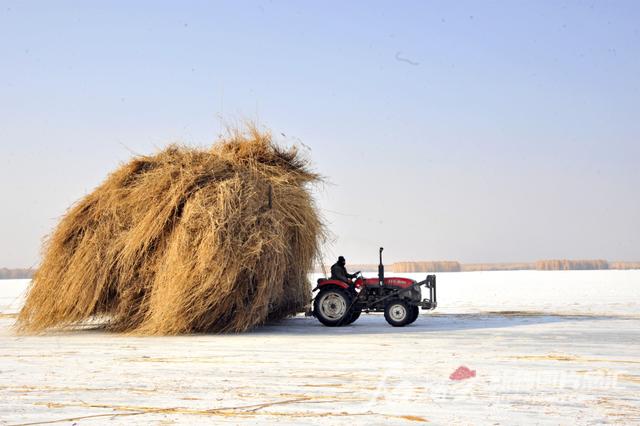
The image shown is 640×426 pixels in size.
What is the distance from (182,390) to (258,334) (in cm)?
713

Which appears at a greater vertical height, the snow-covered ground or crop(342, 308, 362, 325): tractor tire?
crop(342, 308, 362, 325): tractor tire

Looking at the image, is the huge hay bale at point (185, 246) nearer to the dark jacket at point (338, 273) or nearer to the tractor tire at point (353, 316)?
the dark jacket at point (338, 273)

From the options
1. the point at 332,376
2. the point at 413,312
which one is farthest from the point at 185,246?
the point at 332,376

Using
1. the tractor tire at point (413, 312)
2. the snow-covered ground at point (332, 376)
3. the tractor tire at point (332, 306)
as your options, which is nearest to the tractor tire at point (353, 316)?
the tractor tire at point (332, 306)

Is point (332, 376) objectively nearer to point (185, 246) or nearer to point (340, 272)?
point (185, 246)

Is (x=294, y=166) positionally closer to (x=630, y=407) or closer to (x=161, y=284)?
(x=161, y=284)

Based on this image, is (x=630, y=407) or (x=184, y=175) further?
(x=184, y=175)

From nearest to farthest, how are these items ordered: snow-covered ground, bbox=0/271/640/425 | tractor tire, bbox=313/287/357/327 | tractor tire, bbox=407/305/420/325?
snow-covered ground, bbox=0/271/640/425 → tractor tire, bbox=313/287/357/327 → tractor tire, bbox=407/305/420/325

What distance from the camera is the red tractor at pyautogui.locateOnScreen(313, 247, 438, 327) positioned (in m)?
16.8

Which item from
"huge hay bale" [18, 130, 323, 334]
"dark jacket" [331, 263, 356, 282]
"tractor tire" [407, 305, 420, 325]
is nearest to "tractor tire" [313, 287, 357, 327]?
"dark jacket" [331, 263, 356, 282]

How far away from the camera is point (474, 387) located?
8602 mm

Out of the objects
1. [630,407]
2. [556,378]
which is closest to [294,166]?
[556,378]

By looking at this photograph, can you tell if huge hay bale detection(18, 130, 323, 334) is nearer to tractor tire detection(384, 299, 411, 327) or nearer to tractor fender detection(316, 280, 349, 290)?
tractor fender detection(316, 280, 349, 290)

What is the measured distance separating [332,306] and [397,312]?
58.8 inches
